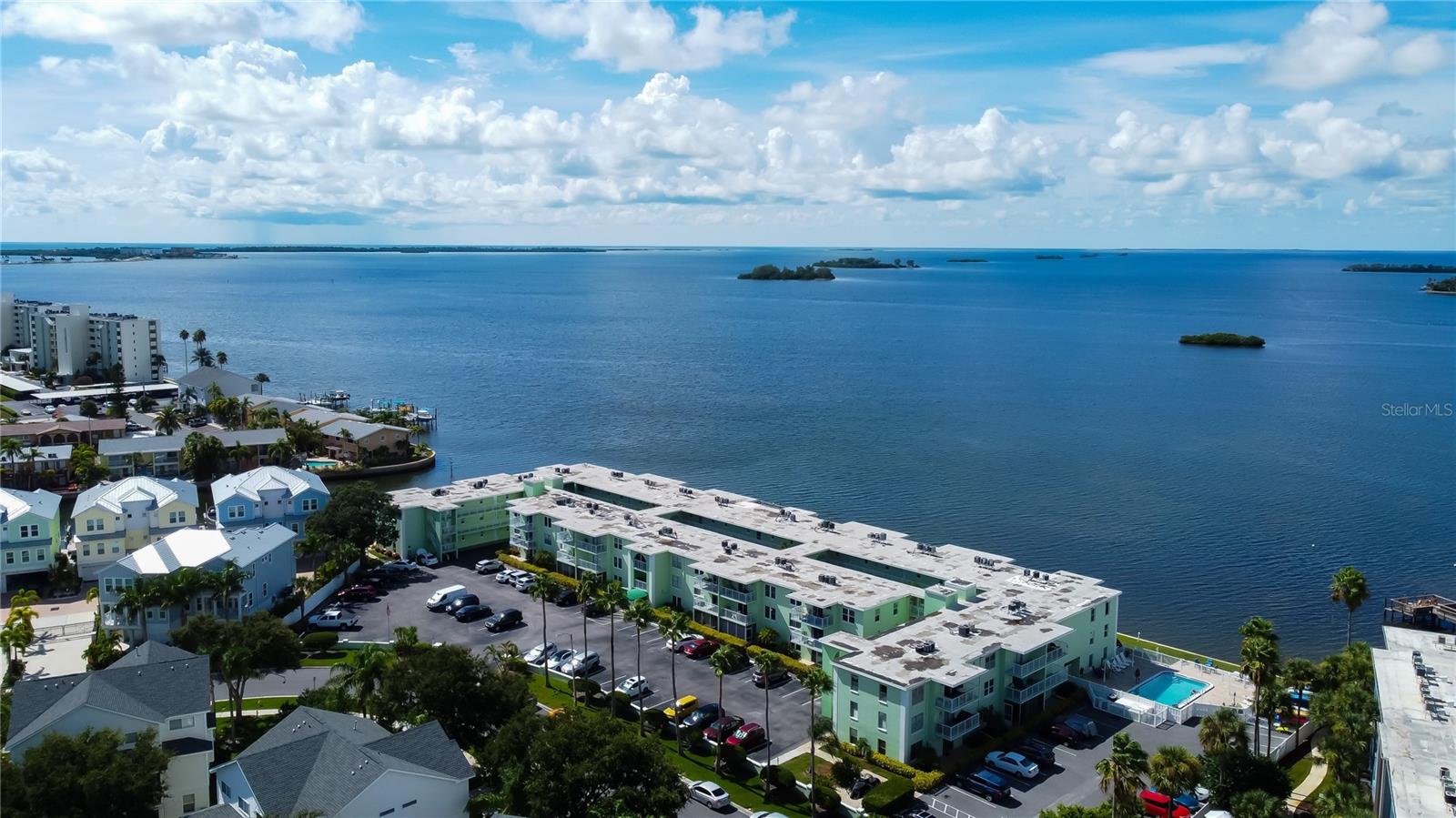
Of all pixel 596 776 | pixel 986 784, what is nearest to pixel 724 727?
pixel 596 776

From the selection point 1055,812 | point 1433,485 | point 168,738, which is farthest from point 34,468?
point 1433,485

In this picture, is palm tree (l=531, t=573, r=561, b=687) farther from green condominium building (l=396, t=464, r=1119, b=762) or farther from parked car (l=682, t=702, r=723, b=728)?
parked car (l=682, t=702, r=723, b=728)

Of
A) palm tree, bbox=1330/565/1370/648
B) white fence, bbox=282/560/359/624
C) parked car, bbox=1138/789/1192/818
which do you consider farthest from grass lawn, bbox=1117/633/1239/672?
white fence, bbox=282/560/359/624

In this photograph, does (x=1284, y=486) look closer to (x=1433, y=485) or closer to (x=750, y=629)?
(x=1433, y=485)

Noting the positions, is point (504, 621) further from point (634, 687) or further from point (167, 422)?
point (167, 422)

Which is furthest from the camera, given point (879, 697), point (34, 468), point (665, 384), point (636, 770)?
point (665, 384)

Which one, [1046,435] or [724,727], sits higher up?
[1046,435]
